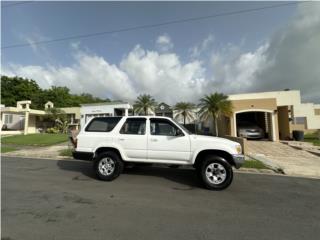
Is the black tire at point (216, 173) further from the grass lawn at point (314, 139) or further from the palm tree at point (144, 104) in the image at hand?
the palm tree at point (144, 104)

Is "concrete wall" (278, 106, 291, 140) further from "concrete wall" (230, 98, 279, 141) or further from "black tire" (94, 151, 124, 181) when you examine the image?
"black tire" (94, 151, 124, 181)

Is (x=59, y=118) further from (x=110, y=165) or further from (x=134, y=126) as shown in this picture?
(x=134, y=126)

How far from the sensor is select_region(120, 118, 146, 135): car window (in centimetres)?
670

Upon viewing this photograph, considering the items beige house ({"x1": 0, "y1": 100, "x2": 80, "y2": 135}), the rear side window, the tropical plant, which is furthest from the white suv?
the tropical plant

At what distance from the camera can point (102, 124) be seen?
7.07 metres

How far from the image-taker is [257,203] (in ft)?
15.9

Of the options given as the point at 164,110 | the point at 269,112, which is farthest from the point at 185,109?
the point at 269,112

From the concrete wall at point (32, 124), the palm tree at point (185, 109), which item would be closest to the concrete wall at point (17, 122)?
the concrete wall at point (32, 124)

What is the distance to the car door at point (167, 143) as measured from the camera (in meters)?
6.27

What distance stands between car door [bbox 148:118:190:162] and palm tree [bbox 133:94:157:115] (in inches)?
1060

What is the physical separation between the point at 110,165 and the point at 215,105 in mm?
15209

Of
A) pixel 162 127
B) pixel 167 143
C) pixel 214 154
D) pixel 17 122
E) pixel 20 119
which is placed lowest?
Answer: pixel 214 154

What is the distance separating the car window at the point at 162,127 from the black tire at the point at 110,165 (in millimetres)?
1411

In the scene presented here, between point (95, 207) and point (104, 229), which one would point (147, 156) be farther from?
point (104, 229)
